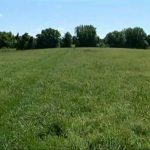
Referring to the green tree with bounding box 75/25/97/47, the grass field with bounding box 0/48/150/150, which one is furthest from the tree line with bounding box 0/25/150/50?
the grass field with bounding box 0/48/150/150

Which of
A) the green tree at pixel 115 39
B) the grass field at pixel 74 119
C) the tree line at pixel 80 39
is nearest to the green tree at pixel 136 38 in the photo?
the tree line at pixel 80 39

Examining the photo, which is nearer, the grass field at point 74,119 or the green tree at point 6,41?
the grass field at point 74,119

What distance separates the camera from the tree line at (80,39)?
165 meters

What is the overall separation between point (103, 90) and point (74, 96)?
264 cm

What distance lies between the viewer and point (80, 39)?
180m

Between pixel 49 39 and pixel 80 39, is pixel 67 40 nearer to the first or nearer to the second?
pixel 49 39

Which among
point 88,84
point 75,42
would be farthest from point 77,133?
point 75,42

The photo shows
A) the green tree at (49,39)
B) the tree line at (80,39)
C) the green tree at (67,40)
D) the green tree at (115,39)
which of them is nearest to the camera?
the tree line at (80,39)

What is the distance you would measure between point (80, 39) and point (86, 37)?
2557mm

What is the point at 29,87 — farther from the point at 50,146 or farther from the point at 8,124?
the point at 50,146

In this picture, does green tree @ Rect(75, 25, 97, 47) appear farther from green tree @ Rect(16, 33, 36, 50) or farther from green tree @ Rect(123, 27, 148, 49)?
green tree @ Rect(16, 33, 36, 50)

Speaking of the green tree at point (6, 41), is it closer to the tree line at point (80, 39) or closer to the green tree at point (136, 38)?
the tree line at point (80, 39)

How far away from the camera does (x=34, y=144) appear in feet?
33.3

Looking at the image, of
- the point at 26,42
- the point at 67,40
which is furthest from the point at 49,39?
the point at 26,42
